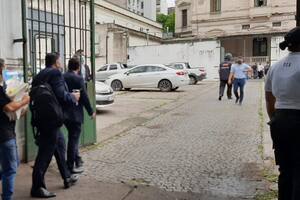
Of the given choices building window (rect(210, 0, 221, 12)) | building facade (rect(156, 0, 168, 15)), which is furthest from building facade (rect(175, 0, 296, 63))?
building facade (rect(156, 0, 168, 15))

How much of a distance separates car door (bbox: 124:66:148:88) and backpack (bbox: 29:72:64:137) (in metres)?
16.9

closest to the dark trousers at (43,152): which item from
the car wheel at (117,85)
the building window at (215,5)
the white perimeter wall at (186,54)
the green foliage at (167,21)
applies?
the car wheel at (117,85)

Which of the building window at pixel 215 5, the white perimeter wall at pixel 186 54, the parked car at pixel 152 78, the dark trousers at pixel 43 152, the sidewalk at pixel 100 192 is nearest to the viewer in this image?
the dark trousers at pixel 43 152

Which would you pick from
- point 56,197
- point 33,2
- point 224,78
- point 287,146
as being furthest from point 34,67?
point 224,78

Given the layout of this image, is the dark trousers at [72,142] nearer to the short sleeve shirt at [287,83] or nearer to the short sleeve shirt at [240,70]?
the short sleeve shirt at [287,83]

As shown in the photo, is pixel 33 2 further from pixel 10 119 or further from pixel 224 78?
pixel 224 78

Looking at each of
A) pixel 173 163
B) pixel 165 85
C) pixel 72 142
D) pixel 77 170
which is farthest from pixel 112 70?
pixel 72 142

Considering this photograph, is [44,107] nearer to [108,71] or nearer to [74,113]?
[74,113]

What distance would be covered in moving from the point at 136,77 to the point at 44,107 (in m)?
17.1

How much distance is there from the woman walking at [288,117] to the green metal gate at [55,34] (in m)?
3.92

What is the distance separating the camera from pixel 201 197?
16.8 ft

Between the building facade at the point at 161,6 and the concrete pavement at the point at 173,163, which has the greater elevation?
the building facade at the point at 161,6

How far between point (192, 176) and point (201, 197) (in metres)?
0.86

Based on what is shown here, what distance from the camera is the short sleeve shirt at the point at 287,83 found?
373cm
